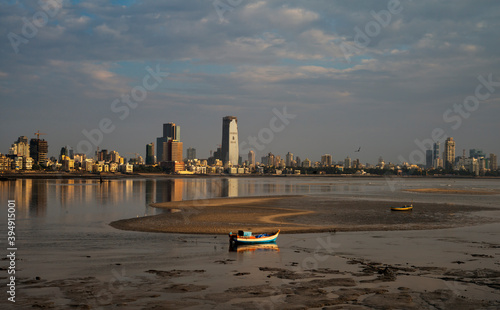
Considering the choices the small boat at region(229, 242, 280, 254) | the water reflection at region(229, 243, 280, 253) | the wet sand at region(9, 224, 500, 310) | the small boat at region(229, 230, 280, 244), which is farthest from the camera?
the small boat at region(229, 230, 280, 244)

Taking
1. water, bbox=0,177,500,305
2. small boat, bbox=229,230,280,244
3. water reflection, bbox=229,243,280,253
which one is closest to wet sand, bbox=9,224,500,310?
water, bbox=0,177,500,305

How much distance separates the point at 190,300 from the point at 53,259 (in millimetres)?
13653

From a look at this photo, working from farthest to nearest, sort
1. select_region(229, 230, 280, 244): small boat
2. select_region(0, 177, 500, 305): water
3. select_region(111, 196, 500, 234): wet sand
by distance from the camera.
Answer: select_region(111, 196, 500, 234): wet sand < select_region(229, 230, 280, 244): small boat < select_region(0, 177, 500, 305): water

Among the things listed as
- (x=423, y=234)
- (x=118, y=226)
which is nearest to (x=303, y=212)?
(x=423, y=234)

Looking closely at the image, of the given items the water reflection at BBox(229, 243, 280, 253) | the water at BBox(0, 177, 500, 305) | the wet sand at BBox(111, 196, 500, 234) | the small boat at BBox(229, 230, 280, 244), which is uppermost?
the small boat at BBox(229, 230, 280, 244)

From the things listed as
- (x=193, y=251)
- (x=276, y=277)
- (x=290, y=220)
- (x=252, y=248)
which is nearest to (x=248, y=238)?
(x=252, y=248)

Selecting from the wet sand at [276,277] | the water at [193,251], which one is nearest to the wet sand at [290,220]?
the water at [193,251]

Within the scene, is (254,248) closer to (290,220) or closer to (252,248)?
(252,248)

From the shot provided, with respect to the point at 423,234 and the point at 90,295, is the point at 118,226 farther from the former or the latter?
the point at 423,234

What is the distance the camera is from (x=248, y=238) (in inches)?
1483

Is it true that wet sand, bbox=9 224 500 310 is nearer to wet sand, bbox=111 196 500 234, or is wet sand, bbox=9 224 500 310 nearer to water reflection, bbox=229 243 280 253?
water reflection, bbox=229 243 280 253

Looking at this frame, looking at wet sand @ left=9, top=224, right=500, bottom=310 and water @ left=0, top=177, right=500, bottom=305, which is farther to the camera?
water @ left=0, top=177, right=500, bottom=305

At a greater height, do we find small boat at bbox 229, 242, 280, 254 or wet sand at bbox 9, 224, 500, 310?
wet sand at bbox 9, 224, 500, 310

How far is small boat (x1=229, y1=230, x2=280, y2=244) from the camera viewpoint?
122 ft
